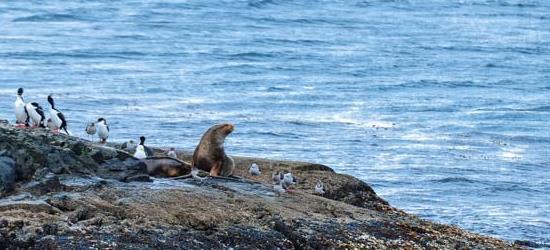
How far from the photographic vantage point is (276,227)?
12.6 m

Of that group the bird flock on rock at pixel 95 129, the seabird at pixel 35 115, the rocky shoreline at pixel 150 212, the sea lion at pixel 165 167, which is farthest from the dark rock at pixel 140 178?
the seabird at pixel 35 115

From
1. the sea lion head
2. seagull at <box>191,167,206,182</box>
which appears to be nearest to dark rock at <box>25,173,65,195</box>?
seagull at <box>191,167,206,182</box>

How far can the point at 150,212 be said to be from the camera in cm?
1218

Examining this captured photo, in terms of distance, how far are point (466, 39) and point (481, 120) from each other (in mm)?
16967

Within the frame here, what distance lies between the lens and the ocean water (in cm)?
2319

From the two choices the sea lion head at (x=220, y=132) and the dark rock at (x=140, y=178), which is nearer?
the dark rock at (x=140, y=178)

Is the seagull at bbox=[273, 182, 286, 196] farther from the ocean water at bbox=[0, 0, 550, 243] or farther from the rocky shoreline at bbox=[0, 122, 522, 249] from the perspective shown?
the ocean water at bbox=[0, 0, 550, 243]

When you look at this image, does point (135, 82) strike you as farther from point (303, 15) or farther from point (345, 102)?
point (303, 15)

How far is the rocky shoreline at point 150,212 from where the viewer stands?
11.5 meters

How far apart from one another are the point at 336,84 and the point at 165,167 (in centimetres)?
2056

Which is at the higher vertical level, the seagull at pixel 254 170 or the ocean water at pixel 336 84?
the seagull at pixel 254 170

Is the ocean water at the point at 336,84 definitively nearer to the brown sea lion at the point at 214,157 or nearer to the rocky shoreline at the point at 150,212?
the brown sea lion at the point at 214,157

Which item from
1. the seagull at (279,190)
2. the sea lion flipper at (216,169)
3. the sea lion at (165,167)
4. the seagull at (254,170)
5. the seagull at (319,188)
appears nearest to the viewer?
the seagull at (279,190)

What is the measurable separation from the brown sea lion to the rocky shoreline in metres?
1.38
